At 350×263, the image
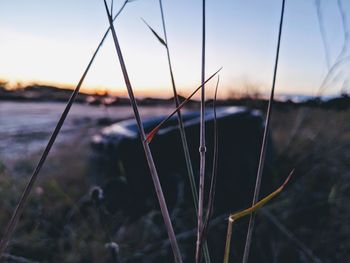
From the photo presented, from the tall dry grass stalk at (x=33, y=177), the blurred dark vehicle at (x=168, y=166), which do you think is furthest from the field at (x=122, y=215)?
the tall dry grass stalk at (x=33, y=177)

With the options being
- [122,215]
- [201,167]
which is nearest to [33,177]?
[201,167]

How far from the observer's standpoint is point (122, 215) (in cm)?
140

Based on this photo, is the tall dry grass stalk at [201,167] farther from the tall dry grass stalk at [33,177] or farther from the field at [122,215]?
the field at [122,215]

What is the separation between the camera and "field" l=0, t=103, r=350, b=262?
112 centimetres

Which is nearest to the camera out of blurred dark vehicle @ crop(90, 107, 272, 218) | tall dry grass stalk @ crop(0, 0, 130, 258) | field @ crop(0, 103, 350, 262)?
tall dry grass stalk @ crop(0, 0, 130, 258)

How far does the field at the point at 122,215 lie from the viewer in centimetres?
112

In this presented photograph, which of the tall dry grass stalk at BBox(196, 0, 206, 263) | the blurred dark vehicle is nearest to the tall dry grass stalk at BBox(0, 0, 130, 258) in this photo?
the tall dry grass stalk at BBox(196, 0, 206, 263)

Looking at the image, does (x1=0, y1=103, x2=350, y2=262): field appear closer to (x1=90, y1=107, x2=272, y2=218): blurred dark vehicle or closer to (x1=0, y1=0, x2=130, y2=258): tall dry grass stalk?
(x1=90, y1=107, x2=272, y2=218): blurred dark vehicle

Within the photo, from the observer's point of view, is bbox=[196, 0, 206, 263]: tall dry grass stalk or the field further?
the field

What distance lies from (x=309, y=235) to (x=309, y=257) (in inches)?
9.4

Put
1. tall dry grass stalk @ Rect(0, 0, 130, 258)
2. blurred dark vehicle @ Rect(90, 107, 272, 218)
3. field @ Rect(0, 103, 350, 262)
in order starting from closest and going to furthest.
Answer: tall dry grass stalk @ Rect(0, 0, 130, 258)
field @ Rect(0, 103, 350, 262)
blurred dark vehicle @ Rect(90, 107, 272, 218)

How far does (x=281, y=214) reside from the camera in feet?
4.80

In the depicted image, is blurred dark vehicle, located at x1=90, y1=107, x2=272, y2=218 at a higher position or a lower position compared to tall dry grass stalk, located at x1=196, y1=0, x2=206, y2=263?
lower

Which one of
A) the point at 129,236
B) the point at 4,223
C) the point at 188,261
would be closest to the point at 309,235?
the point at 188,261
